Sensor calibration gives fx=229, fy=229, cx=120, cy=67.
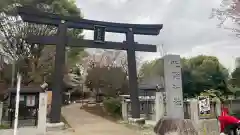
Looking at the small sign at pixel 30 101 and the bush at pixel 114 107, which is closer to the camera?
the small sign at pixel 30 101

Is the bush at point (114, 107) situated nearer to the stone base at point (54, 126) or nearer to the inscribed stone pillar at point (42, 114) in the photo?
the stone base at point (54, 126)

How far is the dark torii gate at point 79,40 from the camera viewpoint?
11.1 metres

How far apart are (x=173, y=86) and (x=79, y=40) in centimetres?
655

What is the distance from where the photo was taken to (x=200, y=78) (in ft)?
56.8

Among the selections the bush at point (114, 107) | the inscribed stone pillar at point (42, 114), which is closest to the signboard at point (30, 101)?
the inscribed stone pillar at point (42, 114)

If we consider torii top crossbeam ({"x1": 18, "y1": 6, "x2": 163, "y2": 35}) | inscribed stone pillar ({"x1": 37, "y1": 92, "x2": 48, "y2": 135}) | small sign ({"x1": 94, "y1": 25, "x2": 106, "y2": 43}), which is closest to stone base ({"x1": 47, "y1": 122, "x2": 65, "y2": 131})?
inscribed stone pillar ({"x1": 37, "y1": 92, "x2": 48, "y2": 135})

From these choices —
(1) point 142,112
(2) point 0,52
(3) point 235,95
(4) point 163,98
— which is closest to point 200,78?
(3) point 235,95

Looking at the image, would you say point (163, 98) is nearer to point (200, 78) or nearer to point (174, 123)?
point (174, 123)

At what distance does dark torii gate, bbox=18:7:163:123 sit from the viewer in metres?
11.1

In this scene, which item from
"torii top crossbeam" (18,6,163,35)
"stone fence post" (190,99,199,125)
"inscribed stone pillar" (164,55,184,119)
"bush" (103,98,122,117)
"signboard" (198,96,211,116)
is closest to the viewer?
"inscribed stone pillar" (164,55,184,119)

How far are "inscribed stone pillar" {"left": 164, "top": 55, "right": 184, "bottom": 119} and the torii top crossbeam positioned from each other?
20.8 ft

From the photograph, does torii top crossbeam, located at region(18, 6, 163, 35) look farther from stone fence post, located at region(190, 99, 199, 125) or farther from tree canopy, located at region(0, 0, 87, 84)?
tree canopy, located at region(0, 0, 87, 84)

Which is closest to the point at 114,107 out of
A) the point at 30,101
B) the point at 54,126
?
the point at 30,101

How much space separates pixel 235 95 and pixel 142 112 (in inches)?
282
